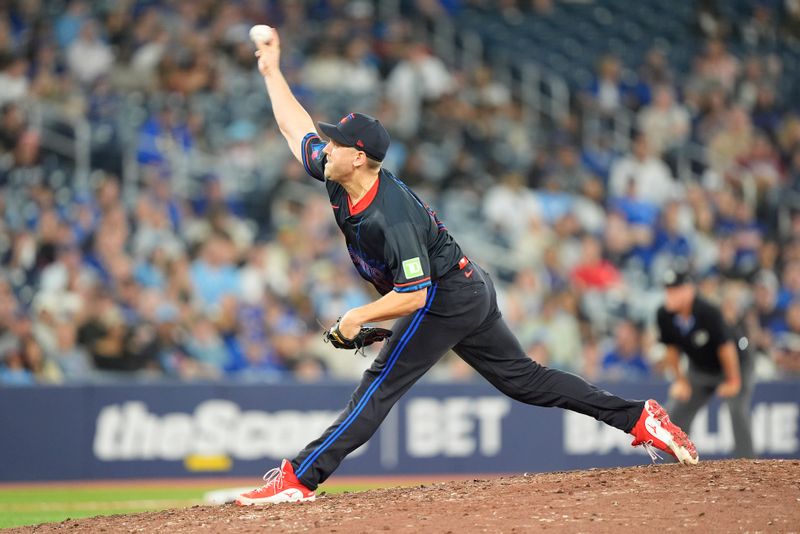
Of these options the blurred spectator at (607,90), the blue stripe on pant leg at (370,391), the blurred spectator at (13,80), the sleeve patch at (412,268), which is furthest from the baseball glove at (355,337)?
the blurred spectator at (607,90)

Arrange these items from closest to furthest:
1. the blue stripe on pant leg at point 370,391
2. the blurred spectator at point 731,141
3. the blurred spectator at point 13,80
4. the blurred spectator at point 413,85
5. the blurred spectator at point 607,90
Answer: the blue stripe on pant leg at point 370,391
the blurred spectator at point 13,80
the blurred spectator at point 413,85
the blurred spectator at point 731,141
the blurred spectator at point 607,90

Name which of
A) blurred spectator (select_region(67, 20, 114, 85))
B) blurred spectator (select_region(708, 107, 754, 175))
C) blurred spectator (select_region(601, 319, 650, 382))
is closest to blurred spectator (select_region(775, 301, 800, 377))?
blurred spectator (select_region(601, 319, 650, 382))

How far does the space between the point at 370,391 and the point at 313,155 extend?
1370 millimetres

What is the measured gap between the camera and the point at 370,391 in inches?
253

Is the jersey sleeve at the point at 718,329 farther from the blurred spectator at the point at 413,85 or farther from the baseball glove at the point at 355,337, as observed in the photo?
the blurred spectator at the point at 413,85

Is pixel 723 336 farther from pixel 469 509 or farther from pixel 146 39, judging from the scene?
pixel 146 39

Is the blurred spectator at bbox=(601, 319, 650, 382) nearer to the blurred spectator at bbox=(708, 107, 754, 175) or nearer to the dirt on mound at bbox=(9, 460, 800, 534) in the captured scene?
the blurred spectator at bbox=(708, 107, 754, 175)

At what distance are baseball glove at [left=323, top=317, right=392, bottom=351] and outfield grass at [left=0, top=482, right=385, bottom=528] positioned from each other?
3982 millimetres

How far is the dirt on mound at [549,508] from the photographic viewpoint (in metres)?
5.67

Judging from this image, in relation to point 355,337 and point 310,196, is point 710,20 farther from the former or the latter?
point 355,337

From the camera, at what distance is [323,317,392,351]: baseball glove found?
19.8ft

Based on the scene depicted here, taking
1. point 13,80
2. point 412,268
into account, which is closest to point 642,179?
point 13,80

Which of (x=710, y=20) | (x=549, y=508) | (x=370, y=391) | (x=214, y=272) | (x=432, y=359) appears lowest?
(x=549, y=508)

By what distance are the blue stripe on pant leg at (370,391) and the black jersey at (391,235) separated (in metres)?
0.23
